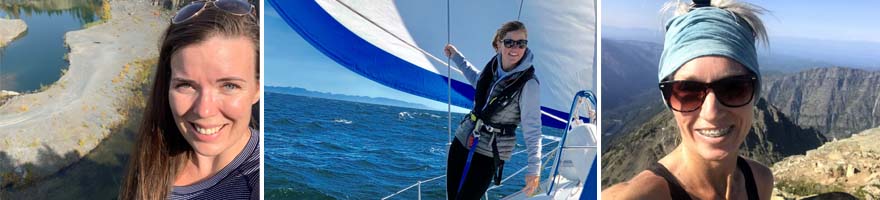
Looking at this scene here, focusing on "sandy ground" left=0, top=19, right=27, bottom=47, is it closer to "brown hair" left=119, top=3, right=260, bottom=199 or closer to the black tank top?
"brown hair" left=119, top=3, right=260, bottom=199

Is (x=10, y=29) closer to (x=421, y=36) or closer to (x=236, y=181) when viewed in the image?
(x=236, y=181)

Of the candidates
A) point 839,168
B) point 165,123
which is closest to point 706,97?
point 839,168

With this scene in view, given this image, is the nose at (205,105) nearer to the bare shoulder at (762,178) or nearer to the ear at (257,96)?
the ear at (257,96)

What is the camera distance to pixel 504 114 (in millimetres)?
2732

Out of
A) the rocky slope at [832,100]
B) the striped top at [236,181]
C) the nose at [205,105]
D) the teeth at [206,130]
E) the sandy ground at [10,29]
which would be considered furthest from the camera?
the rocky slope at [832,100]

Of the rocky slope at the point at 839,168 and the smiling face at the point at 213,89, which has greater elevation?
the smiling face at the point at 213,89

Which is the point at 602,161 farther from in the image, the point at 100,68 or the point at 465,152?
the point at 100,68

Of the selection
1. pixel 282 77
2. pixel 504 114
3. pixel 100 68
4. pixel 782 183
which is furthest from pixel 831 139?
pixel 100 68

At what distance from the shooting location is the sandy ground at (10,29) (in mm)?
2979

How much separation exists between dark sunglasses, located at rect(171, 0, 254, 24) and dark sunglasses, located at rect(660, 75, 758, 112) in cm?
184

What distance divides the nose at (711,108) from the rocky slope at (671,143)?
26 centimetres

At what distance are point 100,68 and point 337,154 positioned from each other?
50.9 inches

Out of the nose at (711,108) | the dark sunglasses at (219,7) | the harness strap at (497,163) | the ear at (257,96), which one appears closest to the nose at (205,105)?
the ear at (257,96)

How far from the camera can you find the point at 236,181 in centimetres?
289
